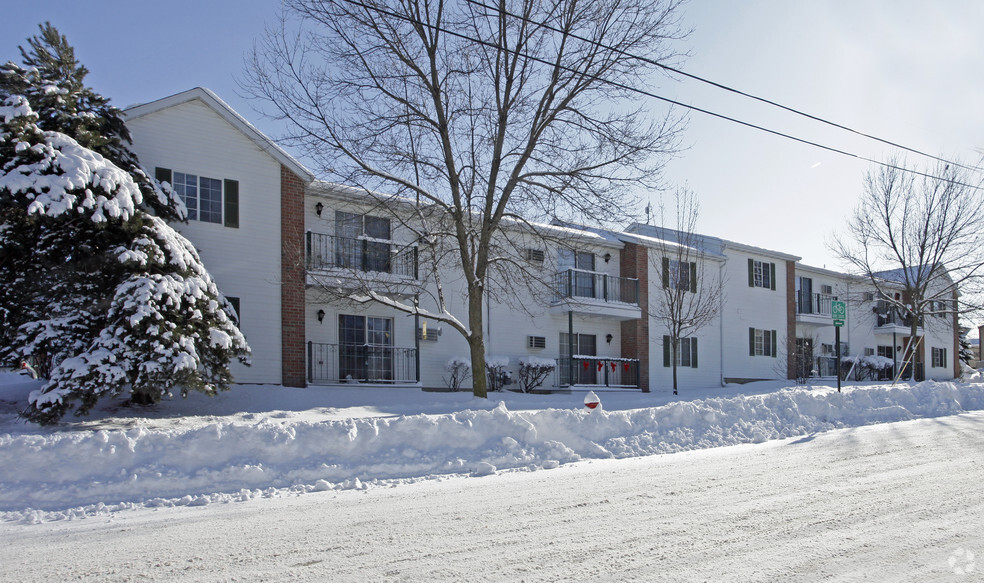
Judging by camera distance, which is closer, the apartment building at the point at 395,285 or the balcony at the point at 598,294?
the apartment building at the point at 395,285

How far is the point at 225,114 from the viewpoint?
16547mm

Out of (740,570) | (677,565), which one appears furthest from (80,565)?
(740,570)

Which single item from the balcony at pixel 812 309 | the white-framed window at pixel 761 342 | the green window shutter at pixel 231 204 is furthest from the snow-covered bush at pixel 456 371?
the balcony at pixel 812 309

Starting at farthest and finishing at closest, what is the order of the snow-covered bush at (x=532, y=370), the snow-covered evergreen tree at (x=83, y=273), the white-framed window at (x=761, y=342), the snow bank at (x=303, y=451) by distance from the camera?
the white-framed window at (x=761, y=342)
the snow-covered bush at (x=532, y=370)
the snow-covered evergreen tree at (x=83, y=273)
the snow bank at (x=303, y=451)

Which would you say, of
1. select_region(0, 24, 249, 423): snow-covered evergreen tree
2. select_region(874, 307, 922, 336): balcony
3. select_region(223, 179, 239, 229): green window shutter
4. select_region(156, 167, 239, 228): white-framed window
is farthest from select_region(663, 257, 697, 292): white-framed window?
select_region(874, 307, 922, 336): balcony

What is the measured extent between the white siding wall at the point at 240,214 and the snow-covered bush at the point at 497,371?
6.48 metres

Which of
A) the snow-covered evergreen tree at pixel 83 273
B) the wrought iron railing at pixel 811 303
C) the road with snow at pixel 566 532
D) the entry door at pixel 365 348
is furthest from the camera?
the wrought iron railing at pixel 811 303

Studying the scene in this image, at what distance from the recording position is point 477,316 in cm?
1591

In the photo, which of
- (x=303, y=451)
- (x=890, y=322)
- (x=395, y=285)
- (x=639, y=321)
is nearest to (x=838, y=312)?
(x=639, y=321)

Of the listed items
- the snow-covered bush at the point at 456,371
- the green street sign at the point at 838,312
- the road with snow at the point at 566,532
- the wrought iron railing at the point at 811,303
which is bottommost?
the road with snow at the point at 566,532

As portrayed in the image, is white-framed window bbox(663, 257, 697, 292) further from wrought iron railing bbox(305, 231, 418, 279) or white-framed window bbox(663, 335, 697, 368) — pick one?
wrought iron railing bbox(305, 231, 418, 279)

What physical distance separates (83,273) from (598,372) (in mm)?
16620

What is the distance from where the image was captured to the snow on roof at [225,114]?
15469 mm

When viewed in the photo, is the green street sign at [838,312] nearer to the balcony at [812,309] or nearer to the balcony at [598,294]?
the balcony at [598,294]
